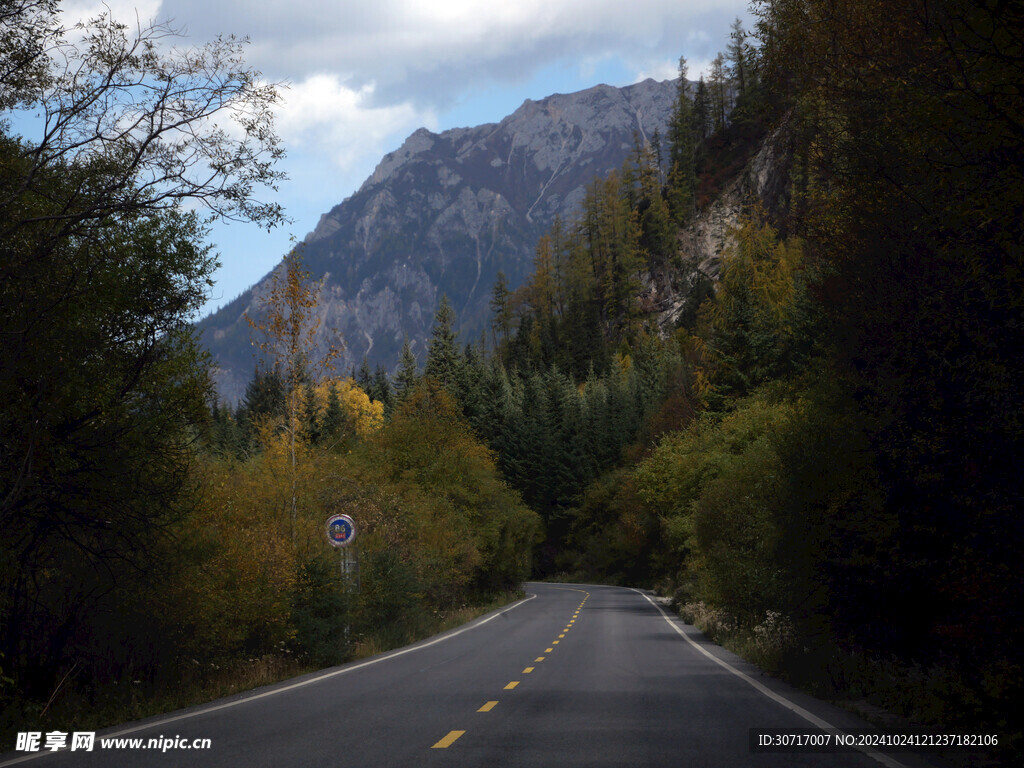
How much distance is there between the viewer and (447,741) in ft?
32.3

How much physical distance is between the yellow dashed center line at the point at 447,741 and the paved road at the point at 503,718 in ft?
0.06

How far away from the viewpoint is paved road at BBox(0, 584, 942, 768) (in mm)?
8953

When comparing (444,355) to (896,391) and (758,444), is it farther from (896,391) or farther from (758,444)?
(896,391)

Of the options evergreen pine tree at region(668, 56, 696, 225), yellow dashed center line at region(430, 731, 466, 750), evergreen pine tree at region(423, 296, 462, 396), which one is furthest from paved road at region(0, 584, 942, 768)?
evergreen pine tree at region(668, 56, 696, 225)

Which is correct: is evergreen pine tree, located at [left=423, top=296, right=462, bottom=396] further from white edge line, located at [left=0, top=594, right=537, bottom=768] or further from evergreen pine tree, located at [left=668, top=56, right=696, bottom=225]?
white edge line, located at [left=0, top=594, right=537, bottom=768]

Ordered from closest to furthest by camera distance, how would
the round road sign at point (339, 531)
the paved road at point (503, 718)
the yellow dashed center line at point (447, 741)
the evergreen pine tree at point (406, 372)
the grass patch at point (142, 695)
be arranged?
the paved road at point (503, 718) → the yellow dashed center line at point (447, 741) → the grass patch at point (142, 695) → the round road sign at point (339, 531) → the evergreen pine tree at point (406, 372)

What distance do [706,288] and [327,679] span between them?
327 ft

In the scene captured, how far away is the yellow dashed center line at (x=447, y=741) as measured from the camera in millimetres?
9469

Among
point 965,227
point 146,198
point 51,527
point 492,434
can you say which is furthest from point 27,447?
point 492,434

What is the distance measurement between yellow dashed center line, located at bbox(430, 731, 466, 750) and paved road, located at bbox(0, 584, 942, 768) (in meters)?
0.02

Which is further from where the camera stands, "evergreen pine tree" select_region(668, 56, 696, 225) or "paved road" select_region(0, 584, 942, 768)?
"evergreen pine tree" select_region(668, 56, 696, 225)

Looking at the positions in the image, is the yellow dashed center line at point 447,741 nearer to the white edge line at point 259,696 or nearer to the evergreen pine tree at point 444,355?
the white edge line at point 259,696

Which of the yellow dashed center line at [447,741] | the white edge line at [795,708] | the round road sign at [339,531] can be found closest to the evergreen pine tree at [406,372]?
the round road sign at [339,531]

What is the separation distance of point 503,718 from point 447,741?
1916mm
